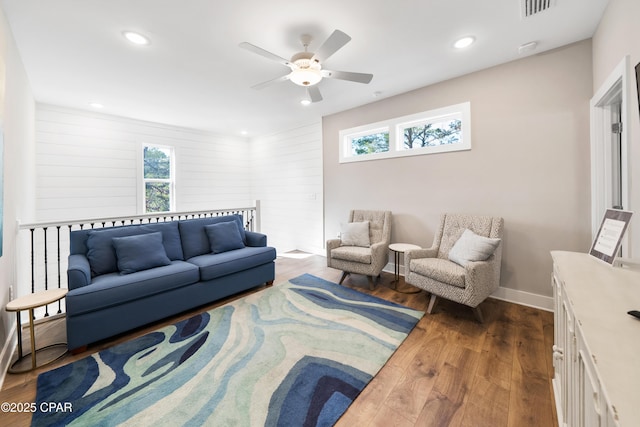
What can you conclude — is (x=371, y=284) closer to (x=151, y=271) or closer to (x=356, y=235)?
(x=356, y=235)

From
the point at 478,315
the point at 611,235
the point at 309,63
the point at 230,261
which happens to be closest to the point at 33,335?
the point at 230,261

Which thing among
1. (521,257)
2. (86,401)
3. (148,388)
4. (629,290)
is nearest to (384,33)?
(629,290)

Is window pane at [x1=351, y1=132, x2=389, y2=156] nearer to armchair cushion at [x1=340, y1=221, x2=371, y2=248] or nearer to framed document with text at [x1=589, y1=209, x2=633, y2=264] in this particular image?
armchair cushion at [x1=340, y1=221, x2=371, y2=248]

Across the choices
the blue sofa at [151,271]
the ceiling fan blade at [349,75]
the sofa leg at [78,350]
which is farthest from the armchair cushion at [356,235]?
the sofa leg at [78,350]

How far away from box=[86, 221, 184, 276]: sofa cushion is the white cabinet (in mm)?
3526

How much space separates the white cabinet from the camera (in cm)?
56

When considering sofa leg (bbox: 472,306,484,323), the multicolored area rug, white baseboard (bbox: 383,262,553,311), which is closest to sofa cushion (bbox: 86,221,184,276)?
the multicolored area rug

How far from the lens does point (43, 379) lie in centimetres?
186

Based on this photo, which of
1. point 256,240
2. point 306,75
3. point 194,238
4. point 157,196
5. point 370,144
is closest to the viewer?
point 306,75

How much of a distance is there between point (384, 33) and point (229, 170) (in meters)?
4.98

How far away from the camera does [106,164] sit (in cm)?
461

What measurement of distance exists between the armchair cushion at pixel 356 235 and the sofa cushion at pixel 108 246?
2266 mm

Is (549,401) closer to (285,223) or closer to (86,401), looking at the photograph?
(86,401)

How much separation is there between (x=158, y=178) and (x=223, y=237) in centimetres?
289
